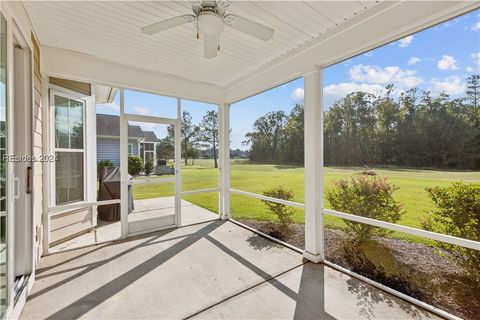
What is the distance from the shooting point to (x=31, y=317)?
1.93m

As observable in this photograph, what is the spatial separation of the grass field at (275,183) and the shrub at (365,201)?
2.9 inches

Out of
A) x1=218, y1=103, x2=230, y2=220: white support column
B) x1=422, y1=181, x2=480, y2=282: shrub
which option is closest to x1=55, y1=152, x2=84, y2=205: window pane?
x1=218, y1=103, x2=230, y2=220: white support column

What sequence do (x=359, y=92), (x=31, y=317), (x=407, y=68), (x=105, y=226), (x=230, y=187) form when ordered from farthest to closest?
(x=230, y=187) < (x=105, y=226) < (x=359, y=92) < (x=407, y=68) < (x=31, y=317)

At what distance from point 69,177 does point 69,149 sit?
44cm

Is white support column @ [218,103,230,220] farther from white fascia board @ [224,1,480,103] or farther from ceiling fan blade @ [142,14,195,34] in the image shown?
ceiling fan blade @ [142,14,195,34]

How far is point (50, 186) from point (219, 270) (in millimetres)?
2686

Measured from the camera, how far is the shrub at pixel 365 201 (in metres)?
2.47

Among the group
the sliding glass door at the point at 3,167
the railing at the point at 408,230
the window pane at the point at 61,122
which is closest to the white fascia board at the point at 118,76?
the window pane at the point at 61,122

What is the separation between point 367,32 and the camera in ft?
7.73

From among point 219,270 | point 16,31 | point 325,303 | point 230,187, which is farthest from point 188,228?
point 16,31

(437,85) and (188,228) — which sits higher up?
(437,85)

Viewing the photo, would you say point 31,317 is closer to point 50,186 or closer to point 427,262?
point 50,186

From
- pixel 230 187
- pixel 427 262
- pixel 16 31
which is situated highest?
pixel 16 31

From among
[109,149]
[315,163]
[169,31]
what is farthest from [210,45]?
[109,149]
